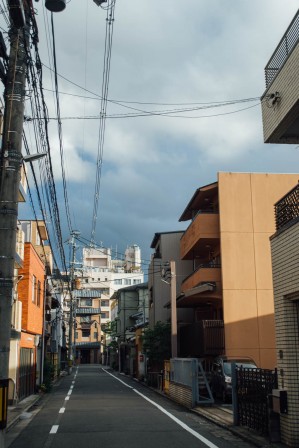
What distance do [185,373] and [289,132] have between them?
38.7 feet

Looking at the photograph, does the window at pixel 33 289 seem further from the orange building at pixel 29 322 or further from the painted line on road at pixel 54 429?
the painted line on road at pixel 54 429

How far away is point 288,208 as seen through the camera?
40.1 ft

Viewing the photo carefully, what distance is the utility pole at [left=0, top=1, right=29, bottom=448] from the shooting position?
8.10 m

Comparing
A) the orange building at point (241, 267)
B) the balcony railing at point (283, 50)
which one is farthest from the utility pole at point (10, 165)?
the orange building at point (241, 267)

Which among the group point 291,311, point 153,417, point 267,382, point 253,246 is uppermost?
point 253,246

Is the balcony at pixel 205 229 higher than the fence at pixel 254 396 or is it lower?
higher

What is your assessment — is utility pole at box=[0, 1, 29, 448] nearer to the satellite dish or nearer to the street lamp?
the street lamp

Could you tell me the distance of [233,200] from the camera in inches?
1094

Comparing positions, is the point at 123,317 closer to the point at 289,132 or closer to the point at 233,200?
the point at 233,200

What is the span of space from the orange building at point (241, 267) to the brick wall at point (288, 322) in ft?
48.0

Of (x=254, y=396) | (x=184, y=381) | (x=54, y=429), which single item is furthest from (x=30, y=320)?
(x=254, y=396)

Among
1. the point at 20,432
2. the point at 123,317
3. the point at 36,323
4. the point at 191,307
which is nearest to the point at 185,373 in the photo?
the point at 20,432

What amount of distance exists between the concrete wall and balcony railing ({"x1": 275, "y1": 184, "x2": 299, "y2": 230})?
1444cm

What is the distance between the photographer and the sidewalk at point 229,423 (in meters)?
11.3
